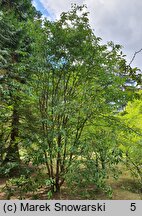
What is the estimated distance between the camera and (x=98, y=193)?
670 centimetres

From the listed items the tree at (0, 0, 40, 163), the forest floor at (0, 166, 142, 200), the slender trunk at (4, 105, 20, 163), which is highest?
the tree at (0, 0, 40, 163)

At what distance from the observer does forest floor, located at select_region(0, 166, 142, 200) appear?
590 centimetres

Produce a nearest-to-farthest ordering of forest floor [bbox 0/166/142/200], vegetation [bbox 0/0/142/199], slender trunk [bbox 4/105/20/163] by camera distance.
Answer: vegetation [bbox 0/0/142/199] < forest floor [bbox 0/166/142/200] < slender trunk [bbox 4/105/20/163]

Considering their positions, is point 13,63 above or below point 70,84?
above

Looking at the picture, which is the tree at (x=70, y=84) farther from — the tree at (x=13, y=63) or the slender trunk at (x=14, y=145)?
the slender trunk at (x=14, y=145)

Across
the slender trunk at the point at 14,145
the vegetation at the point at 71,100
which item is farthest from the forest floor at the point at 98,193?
the slender trunk at the point at 14,145

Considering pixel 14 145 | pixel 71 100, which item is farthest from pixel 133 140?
pixel 14 145

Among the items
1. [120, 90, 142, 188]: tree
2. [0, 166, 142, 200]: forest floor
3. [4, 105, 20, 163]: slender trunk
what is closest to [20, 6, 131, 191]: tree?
[0, 166, 142, 200]: forest floor

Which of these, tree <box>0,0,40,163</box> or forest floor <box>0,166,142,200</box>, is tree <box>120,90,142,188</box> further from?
tree <box>0,0,40,163</box>

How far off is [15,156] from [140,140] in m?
3.47

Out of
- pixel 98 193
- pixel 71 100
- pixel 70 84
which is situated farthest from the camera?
pixel 98 193

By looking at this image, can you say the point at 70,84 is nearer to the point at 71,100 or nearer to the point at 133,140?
the point at 71,100

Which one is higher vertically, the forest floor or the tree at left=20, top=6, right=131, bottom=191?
the tree at left=20, top=6, right=131, bottom=191

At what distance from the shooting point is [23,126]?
6.82 metres
